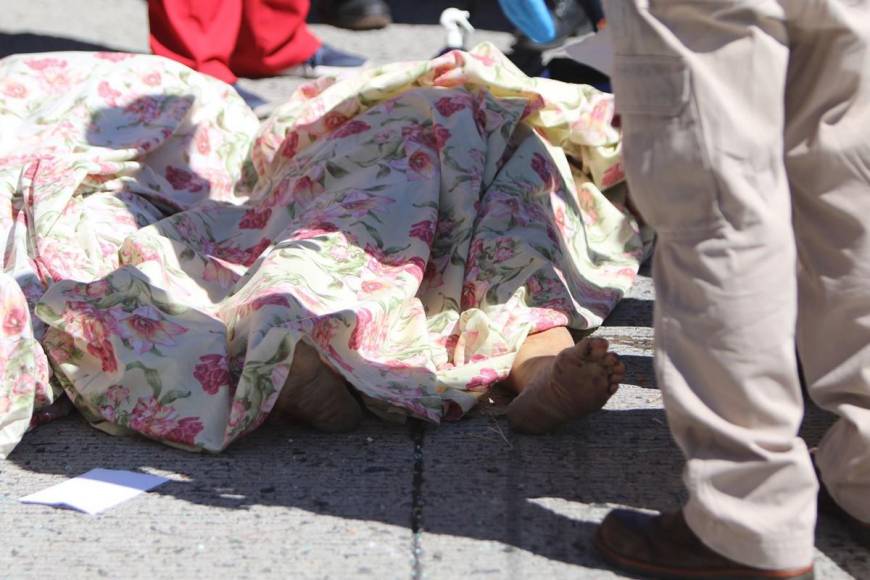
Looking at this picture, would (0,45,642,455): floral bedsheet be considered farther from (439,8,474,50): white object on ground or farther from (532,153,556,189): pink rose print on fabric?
(439,8,474,50): white object on ground

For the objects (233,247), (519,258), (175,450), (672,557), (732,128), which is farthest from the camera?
(233,247)

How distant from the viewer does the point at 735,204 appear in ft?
4.68

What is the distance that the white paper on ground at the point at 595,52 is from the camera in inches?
93.3

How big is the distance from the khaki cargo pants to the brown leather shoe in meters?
0.03

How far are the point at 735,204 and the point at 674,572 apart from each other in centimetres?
47

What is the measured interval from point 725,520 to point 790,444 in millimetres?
116

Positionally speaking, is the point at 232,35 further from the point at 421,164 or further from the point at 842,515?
the point at 842,515

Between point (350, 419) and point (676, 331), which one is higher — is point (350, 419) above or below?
below

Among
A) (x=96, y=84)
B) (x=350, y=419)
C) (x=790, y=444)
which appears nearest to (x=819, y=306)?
(x=790, y=444)

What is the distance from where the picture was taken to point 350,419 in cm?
203

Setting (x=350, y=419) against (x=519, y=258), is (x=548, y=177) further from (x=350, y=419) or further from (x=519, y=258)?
(x=350, y=419)

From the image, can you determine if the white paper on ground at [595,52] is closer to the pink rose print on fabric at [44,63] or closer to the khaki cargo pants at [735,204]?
the khaki cargo pants at [735,204]

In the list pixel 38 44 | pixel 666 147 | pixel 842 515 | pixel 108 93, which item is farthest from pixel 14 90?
pixel 38 44

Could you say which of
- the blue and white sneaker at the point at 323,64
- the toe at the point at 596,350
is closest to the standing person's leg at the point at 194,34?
the blue and white sneaker at the point at 323,64
